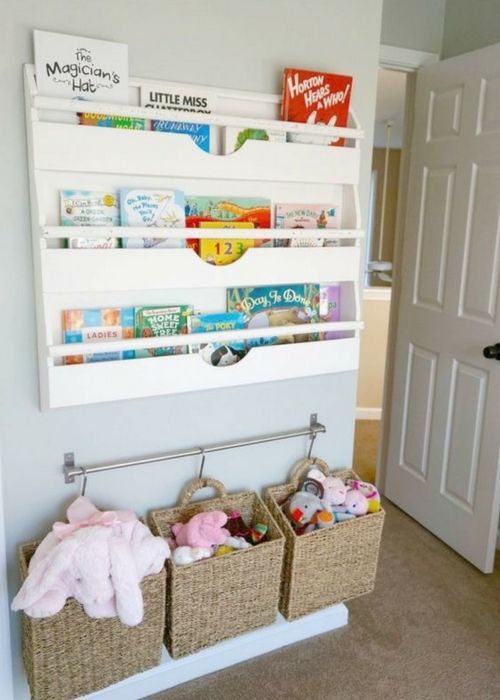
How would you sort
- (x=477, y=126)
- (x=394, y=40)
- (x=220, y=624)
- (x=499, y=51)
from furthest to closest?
(x=394, y=40)
(x=477, y=126)
(x=499, y=51)
(x=220, y=624)

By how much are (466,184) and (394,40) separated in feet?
2.31

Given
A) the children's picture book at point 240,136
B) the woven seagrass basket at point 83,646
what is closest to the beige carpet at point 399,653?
the woven seagrass basket at point 83,646

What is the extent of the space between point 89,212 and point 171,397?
53cm

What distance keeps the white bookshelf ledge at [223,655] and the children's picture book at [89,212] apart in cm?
109

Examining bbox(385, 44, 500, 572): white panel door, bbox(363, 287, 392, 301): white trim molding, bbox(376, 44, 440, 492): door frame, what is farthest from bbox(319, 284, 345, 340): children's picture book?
bbox(363, 287, 392, 301): white trim molding

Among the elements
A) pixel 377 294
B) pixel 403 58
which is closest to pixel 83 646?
pixel 403 58

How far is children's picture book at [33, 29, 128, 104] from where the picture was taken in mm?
1270

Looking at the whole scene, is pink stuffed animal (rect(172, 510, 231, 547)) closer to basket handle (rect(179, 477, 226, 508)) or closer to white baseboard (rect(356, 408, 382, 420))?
basket handle (rect(179, 477, 226, 508))

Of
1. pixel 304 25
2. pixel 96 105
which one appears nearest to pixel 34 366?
pixel 96 105

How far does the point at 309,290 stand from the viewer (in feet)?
5.50

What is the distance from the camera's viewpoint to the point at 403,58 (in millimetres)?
2494

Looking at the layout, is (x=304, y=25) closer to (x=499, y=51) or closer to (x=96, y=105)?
(x=96, y=105)

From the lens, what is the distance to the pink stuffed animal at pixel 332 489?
1.73m

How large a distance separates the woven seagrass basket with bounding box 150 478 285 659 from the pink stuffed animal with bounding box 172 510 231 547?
5 cm
